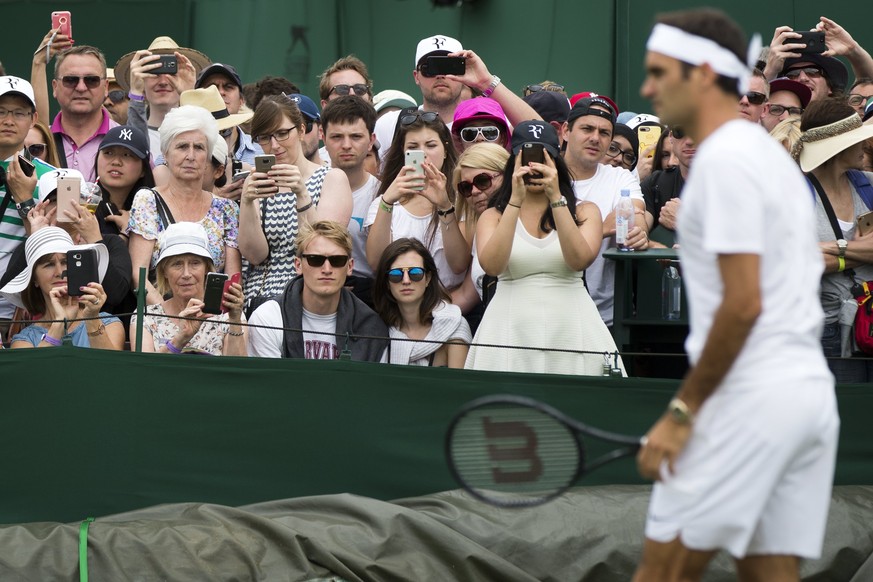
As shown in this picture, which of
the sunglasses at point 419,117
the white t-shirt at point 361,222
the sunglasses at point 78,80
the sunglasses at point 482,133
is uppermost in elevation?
the sunglasses at point 78,80

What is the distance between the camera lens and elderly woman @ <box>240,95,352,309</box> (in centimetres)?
744

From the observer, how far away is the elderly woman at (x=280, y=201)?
7441mm

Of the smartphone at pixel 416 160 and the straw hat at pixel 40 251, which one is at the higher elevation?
the smartphone at pixel 416 160

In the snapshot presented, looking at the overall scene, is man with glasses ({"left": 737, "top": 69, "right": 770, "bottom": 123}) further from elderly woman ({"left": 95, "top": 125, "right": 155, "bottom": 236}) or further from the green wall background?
elderly woman ({"left": 95, "top": 125, "right": 155, "bottom": 236})

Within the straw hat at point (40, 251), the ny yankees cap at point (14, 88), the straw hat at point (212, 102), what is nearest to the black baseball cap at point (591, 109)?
the straw hat at point (212, 102)

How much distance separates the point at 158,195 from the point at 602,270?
94.4 inches

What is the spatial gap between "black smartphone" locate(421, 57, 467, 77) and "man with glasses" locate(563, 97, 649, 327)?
909 millimetres

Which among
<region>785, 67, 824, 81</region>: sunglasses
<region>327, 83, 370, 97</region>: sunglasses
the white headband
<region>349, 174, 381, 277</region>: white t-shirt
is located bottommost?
<region>349, 174, 381, 277</region>: white t-shirt

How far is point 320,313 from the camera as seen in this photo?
7.14 metres

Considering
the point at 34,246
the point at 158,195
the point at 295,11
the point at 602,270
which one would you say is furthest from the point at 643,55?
the point at 34,246

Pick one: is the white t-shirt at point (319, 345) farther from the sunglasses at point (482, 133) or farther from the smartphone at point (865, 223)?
the smartphone at point (865, 223)

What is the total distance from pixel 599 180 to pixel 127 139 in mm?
2592

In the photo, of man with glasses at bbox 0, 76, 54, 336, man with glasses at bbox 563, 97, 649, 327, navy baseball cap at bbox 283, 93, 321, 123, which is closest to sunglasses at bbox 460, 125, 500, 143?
man with glasses at bbox 563, 97, 649, 327

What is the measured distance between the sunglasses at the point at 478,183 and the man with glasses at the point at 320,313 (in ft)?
2.38
